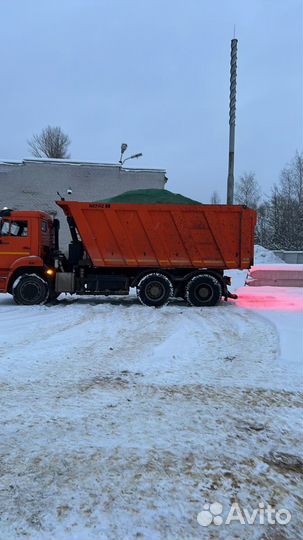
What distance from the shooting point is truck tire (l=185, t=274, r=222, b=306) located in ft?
39.1

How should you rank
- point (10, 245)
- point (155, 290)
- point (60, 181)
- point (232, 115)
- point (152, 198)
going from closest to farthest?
point (10, 245)
point (155, 290)
point (232, 115)
point (152, 198)
point (60, 181)

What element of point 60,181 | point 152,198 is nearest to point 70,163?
point 60,181

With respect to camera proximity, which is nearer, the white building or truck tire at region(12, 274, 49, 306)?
truck tire at region(12, 274, 49, 306)

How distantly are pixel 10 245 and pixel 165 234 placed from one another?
13.8 feet

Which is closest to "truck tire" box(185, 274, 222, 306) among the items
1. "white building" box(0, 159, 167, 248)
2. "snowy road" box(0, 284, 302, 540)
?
"snowy road" box(0, 284, 302, 540)

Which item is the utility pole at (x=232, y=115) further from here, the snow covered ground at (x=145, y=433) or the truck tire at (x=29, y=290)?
the snow covered ground at (x=145, y=433)

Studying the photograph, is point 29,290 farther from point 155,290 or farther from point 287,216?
point 287,216

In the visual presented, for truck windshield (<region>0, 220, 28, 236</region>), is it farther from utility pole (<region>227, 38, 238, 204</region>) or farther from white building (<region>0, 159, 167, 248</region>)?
white building (<region>0, 159, 167, 248</region>)

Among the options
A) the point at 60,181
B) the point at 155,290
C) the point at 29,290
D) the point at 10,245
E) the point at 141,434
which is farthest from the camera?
the point at 60,181

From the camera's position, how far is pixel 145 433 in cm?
365

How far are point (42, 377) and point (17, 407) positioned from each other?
37.3 inches

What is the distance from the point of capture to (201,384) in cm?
500

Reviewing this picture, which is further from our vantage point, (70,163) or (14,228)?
(70,163)

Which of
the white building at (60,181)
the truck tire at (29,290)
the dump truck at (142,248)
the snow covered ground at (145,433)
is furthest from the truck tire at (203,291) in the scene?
the white building at (60,181)
